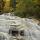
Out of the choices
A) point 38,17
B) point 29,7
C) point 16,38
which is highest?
point 29,7

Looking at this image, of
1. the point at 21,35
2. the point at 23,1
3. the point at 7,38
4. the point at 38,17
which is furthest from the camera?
the point at 23,1

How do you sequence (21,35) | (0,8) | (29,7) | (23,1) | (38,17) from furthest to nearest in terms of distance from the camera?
(0,8), (23,1), (29,7), (38,17), (21,35)

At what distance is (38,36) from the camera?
779 mm

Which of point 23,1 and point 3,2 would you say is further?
point 3,2

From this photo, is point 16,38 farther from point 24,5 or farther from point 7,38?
point 24,5

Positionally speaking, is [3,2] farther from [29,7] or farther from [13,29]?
[13,29]

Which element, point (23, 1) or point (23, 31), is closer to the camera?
point (23, 31)

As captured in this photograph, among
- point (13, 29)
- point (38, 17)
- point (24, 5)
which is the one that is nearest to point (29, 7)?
point (24, 5)

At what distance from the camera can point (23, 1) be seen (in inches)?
65.4

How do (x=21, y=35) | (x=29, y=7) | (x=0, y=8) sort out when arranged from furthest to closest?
1. (x=0, y=8)
2. (x=29, y=7)
3. (x=21, y=35)

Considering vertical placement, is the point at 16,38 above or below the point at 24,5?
below

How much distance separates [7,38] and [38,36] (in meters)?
0.24

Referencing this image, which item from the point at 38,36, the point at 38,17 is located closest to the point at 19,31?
the point at 38,36

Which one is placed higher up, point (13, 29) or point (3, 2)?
point (3, 2)
